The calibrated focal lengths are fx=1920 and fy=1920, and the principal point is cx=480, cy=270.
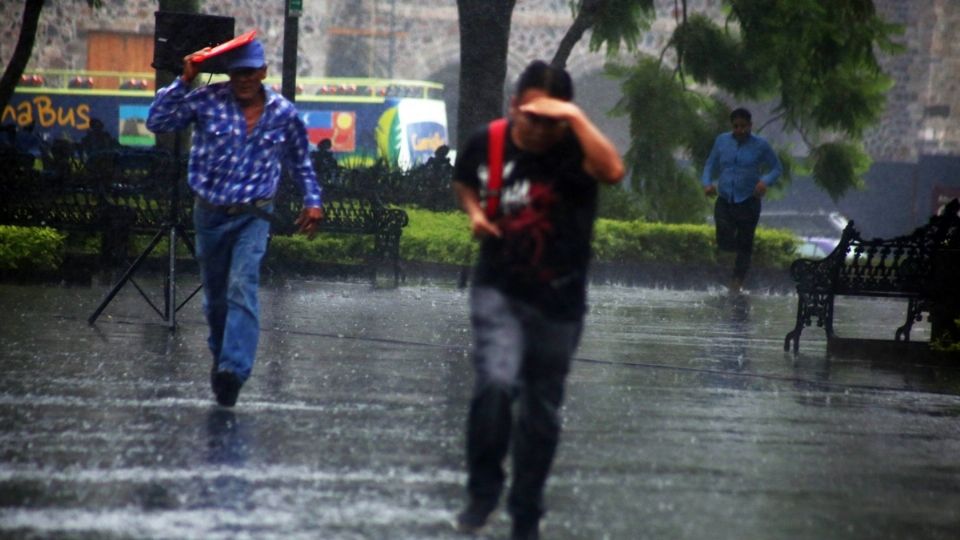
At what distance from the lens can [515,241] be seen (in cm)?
642

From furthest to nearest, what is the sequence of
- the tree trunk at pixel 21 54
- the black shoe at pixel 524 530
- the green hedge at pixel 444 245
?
the tree trunk at pixel 21 54, the green hedge at pixel 444 245, the black shoe at pixel 524 530

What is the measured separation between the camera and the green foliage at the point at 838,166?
986 inches

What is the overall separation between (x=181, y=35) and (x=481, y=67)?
30.5 feet

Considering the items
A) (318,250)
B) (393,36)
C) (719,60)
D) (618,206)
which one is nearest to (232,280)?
(318,250)

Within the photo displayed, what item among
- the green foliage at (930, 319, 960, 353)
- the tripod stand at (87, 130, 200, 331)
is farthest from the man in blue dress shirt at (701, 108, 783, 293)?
the tripod stand at (87, 130, 200, 331)

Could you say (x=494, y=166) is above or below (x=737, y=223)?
above

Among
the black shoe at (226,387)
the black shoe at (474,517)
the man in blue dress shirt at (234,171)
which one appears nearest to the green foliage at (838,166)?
the man in blue dress shirt at (234,171)

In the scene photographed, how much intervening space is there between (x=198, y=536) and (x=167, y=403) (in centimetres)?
340

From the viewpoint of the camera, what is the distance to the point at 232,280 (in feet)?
30.4

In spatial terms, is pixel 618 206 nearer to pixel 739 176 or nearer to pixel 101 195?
pixel 739 176

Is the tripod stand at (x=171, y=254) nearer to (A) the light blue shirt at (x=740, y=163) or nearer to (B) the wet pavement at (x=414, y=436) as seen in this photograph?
(B) the wet pavement at (x=414, y=436)

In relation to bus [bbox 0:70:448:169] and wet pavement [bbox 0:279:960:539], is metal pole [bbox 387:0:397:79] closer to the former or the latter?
bus [bbox 0:70:448:169]

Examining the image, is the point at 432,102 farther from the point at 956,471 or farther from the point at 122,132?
the point at 956,471

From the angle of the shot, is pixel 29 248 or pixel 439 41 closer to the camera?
pixel 29 248
